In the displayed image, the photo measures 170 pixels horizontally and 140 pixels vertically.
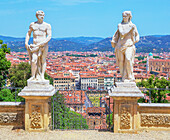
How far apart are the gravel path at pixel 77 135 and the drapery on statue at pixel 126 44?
1.65 m

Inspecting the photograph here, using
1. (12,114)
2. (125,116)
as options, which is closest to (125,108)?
(125,116)

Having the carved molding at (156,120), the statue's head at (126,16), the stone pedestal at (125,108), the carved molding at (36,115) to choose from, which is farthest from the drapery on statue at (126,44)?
the carved molding at (36,115)

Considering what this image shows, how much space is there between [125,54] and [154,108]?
1.87 meters

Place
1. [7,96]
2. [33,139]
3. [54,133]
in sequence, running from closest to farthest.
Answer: [33,139] < [54,133] < [7,96]

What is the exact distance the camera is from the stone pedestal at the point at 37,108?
7.49m

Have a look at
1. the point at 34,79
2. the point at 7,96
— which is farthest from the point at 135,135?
the point at 7,96

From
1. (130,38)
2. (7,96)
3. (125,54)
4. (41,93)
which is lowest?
(7,96)

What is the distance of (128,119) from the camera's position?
24.6ft

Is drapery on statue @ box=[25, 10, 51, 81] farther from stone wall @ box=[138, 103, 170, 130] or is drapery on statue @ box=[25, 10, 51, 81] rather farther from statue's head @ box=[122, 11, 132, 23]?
stone wall @ box=[138, 103, 170, 130]

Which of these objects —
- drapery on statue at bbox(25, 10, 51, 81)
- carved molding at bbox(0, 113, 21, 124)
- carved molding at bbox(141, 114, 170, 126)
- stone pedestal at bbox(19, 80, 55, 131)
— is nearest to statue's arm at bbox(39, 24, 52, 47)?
drapery on statue at bbox(25, 10, 51, 81)

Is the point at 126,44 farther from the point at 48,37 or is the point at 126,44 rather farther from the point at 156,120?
the point at 156,120

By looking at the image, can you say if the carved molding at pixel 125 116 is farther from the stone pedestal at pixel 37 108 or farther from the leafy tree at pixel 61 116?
the stone pedestal at pixel 37 108

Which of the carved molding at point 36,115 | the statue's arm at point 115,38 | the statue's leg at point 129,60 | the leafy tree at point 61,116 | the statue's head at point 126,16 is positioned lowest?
the leafy tree at point 61,116

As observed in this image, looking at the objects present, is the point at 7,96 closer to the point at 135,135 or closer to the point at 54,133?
the point at 54,133
